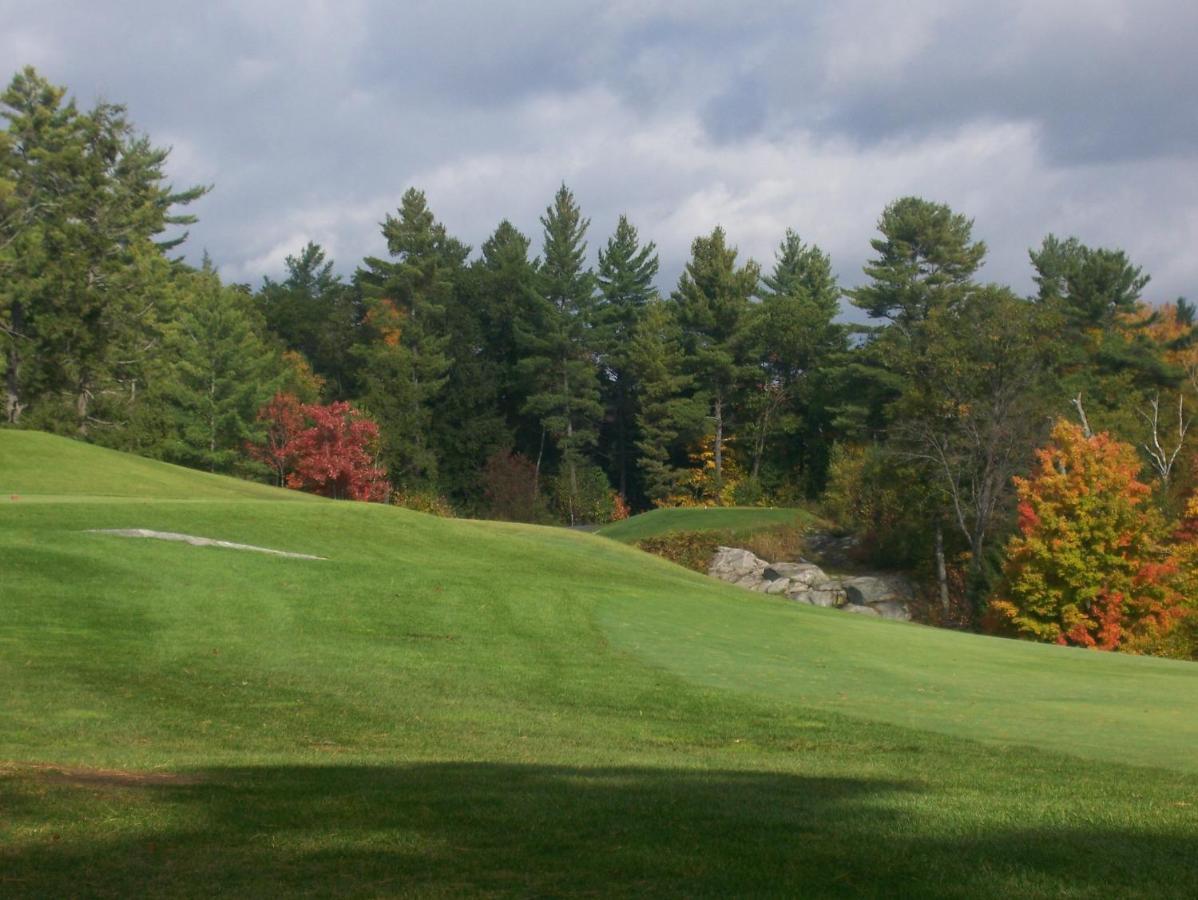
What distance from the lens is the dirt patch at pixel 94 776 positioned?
7.64 metres

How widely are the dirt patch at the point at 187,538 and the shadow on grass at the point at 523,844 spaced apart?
46.4 ft

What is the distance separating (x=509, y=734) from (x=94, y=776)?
4746 mm

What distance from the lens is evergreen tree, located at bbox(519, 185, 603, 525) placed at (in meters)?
78.7

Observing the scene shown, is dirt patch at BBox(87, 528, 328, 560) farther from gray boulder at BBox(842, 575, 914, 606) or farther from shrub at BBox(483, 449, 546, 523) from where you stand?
shrub at BBox(483, 449, 546, 523)

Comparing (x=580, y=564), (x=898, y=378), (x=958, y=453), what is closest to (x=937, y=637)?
(x=580, y=564)

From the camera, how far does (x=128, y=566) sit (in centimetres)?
1911

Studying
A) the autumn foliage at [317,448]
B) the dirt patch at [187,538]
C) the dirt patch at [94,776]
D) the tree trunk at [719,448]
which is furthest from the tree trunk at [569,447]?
the dirt patch at [94,776]

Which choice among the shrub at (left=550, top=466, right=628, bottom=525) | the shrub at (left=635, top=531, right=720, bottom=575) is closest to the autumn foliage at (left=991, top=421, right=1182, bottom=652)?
the shrub at (left=635, top=531, right=720, bottom=575)

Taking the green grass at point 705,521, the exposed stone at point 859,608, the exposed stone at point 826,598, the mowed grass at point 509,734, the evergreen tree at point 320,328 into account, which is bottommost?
the exposed stone at point 859,608

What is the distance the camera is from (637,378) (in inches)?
3194

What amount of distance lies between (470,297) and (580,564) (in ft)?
187

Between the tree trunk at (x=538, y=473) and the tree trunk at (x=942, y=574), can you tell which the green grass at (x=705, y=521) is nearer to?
the tree trunk at (x=942, y=574)

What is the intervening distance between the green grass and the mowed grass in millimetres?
30954

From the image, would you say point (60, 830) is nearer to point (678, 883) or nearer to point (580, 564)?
point (678, 883)
